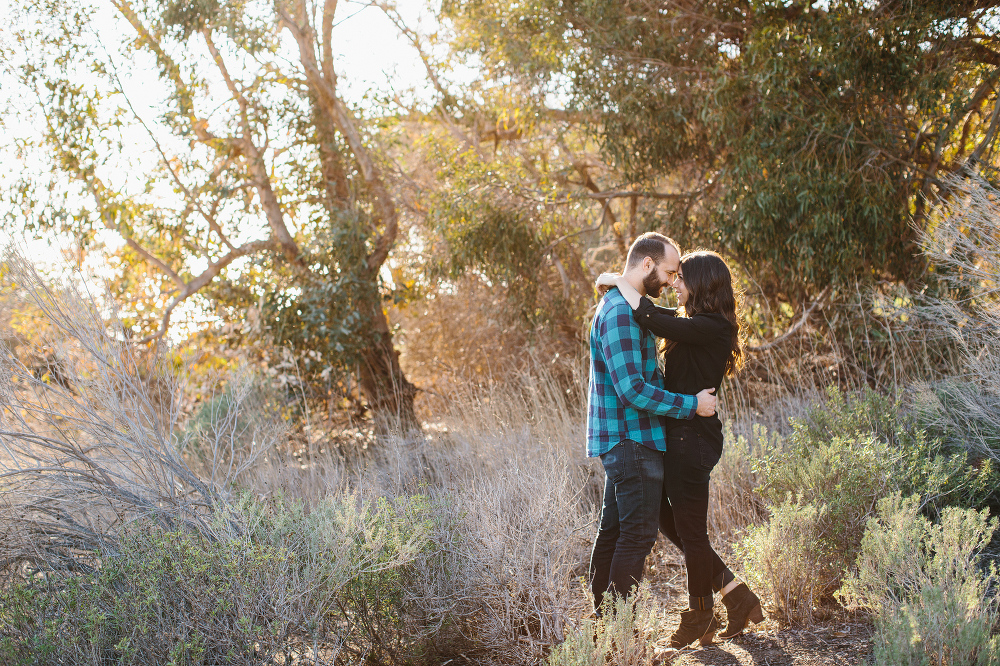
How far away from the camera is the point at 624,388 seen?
9.34 ft

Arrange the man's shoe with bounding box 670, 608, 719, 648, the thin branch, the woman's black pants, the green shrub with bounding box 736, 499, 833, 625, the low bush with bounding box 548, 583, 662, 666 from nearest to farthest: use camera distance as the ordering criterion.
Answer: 1. the low bush with bounding box 548, 583, 662, 666
2. the woman's black pants
3. the man's shoe with bounding box 670, 608, 719, 648
4. the green shrub with bounding box 736, 499, 833, 625
5. the thin branch

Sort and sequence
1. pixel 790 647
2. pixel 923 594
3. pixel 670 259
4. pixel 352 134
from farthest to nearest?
pixel 352 134
pixel 790 647
pixel 670 259
pixel 923 594

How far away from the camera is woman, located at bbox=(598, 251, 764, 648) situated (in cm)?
295

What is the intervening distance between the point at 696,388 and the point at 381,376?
6834 mm

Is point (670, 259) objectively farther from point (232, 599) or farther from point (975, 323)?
point (975, 323)

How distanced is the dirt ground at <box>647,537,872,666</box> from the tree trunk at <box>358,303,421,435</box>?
6.03 metres

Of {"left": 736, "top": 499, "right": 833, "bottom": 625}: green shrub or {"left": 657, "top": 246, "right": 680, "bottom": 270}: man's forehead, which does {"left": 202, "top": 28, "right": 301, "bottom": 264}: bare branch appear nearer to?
{"left": 657, "top": 246, "right": 680, "bottom": 270}: man's forehead

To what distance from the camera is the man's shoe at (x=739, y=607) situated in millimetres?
3188

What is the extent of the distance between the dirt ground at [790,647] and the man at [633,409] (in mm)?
490

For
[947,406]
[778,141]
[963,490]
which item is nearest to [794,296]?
[778,141]

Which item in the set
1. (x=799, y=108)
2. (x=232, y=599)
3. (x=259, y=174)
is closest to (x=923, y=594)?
(x=232, y=599)

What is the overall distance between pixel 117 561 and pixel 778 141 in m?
6.11

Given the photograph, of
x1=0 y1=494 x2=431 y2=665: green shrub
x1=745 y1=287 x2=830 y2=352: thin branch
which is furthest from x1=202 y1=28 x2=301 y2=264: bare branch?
x1=0 y1=494 x2=431 y2=665: green shrub

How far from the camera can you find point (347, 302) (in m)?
8.69
